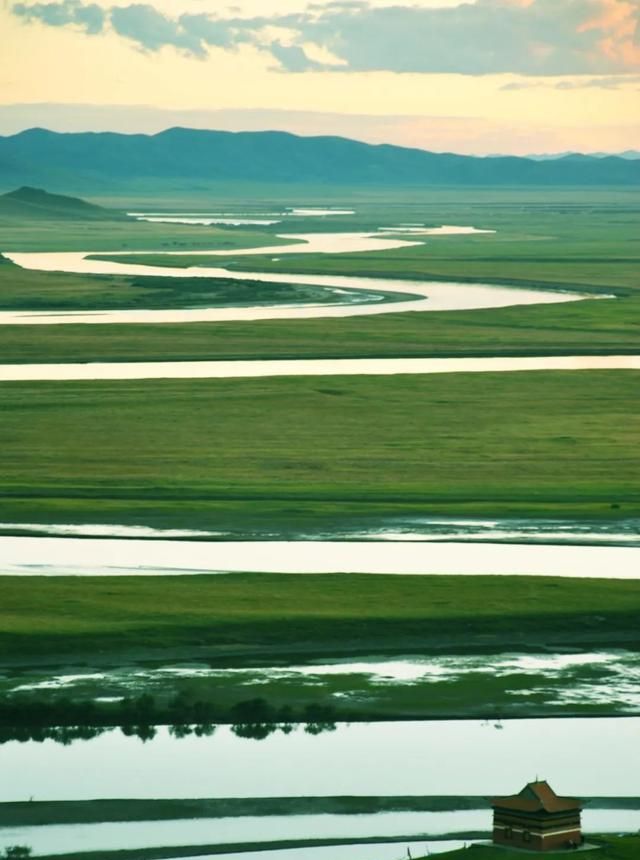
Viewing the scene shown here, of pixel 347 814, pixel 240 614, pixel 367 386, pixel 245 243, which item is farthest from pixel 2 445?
pixel 245 243

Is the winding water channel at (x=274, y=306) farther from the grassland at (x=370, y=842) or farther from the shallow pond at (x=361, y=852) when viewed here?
the shallow pond at (x=361, y=852)

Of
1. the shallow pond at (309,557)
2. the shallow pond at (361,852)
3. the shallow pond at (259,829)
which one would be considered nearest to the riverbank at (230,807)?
the shallow pond at (259,829)

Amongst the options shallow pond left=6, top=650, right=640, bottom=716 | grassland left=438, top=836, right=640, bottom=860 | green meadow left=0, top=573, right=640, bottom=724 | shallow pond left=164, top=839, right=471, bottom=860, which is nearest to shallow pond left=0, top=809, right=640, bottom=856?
shallow pond left=164, top=839, right=471, bottom=860

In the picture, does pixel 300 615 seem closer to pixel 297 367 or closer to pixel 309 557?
pixel 309 557

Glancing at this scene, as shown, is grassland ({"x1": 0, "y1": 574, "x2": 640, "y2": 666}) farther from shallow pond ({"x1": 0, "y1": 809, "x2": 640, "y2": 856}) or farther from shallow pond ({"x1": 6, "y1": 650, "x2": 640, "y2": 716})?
shallow pond ({"x1": 0, "y1": 809, "x2": 640, "y2": 856})

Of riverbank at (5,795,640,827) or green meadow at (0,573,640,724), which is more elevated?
riverbank at (5,795,640,827)

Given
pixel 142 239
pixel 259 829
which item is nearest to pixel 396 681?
pixel 259 829

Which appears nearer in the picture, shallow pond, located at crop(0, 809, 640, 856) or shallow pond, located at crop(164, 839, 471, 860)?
shallow pond, located at crop(164, 839, 471, 860)
